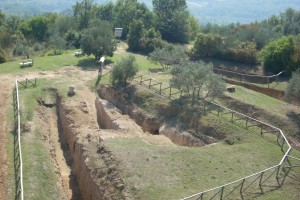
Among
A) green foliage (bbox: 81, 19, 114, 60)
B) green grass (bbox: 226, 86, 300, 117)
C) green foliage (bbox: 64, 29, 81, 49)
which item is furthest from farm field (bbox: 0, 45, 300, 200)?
green foliage (bbox: 64, 29, 81, 49)

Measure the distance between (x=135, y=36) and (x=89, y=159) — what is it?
129ft

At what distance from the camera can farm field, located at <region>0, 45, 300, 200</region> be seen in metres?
22.6

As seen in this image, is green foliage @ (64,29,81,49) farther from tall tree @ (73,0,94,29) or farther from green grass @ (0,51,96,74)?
green grass @ (0,51,96,74)

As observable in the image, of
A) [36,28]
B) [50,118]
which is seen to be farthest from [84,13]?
[50,118]

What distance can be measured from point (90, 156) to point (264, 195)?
11960 millimetres

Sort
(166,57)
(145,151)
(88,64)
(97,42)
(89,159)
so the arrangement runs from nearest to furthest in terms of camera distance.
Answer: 1. (145,151)
2. (89,159)
3. (166,57)
4. (97,42)
5. (88,64)

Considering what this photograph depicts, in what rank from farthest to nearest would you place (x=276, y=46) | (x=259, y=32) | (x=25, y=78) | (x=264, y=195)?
(x=259, y=32)
(x=276, y=46)
(x=25, y=78)
(x=264, y=195)

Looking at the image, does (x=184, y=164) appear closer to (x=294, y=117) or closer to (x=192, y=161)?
(x=192, y=161)

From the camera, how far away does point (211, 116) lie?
32.6 metres

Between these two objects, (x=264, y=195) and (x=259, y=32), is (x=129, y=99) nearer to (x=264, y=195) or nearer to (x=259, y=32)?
(x=264, y=195)

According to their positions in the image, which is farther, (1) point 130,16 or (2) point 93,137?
(1) point 130,16

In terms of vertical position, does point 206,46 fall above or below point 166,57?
above

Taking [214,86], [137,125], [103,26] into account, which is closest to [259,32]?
[103,26]

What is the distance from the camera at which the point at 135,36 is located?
62.9 meters
